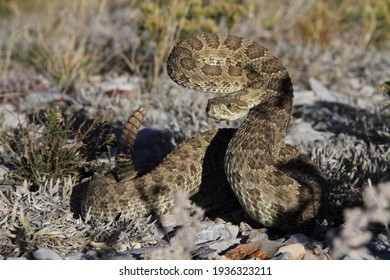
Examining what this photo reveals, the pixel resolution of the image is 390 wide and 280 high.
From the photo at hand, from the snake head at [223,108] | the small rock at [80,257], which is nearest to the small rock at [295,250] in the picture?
the snake head at [223,108]

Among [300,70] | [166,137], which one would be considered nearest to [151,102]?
[166,137]

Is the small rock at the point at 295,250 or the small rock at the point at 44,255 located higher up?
the small rock at the point at 295,250

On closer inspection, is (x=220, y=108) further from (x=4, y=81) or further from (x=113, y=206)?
(x=4, y=81)

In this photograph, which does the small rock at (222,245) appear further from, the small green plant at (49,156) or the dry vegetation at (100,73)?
the small green plant at (49,156)

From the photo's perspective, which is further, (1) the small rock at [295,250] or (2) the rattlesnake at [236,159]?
(2) the rattlesnake at [236,159]

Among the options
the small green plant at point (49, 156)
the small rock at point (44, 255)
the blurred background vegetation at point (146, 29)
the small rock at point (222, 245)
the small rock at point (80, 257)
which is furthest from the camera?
the blurred background vegetation at point (146, 29)

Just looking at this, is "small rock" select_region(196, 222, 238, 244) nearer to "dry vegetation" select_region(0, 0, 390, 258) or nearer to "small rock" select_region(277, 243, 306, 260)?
"dry vegetation" select_region(0, 0, 390, 258)
